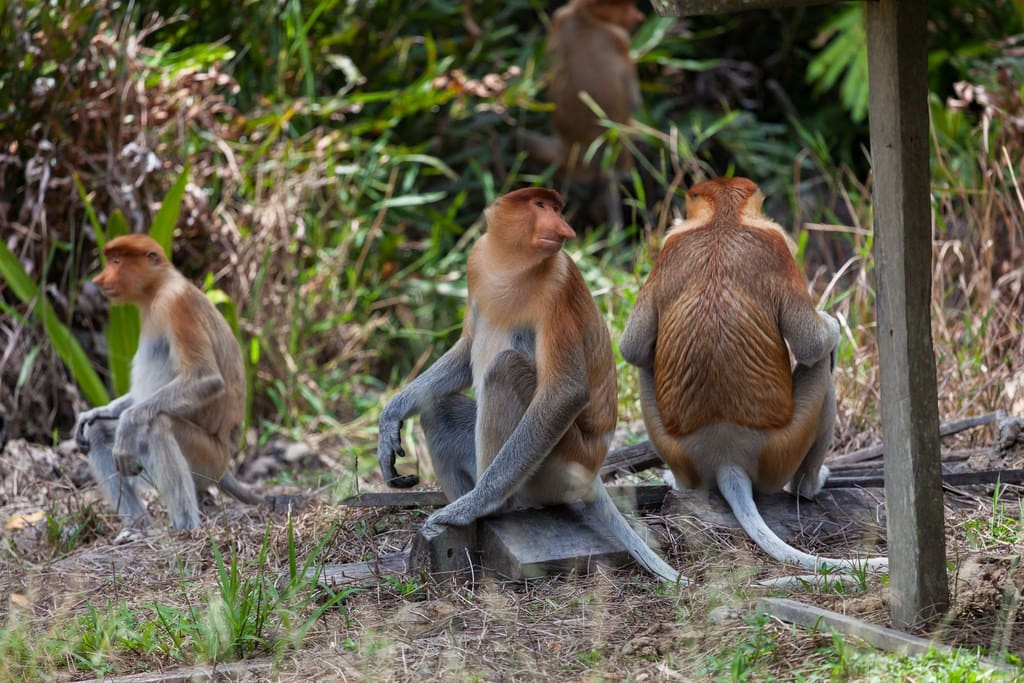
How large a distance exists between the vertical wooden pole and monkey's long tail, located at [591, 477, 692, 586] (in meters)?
0.82

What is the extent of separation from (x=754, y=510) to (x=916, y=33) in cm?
181

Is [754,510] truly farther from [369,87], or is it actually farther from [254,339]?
[369,87]

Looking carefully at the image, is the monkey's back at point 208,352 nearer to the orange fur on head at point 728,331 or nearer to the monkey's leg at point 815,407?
the orange fur on head at point 728,331

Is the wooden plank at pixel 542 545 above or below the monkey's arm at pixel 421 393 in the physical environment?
below

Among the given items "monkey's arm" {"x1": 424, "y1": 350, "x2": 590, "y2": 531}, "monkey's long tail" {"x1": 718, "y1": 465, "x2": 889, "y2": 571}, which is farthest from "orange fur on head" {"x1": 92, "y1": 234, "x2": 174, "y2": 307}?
"monkey's long tail" {"x1": 718, "y1": 465, "x2": 889, "y2": 571}

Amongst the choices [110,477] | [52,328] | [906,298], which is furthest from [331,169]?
[906,298]

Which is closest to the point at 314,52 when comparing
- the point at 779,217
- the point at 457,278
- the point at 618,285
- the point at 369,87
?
the point at 369,87

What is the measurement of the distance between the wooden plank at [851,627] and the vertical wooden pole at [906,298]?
0.14 metres

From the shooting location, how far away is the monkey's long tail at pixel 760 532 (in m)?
3.71

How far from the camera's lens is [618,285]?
273 inches

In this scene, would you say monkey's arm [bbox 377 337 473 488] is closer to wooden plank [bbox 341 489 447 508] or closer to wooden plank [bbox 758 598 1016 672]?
wooden plank [bbox 341 489 447 508]

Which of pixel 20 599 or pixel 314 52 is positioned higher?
pixel 314 52

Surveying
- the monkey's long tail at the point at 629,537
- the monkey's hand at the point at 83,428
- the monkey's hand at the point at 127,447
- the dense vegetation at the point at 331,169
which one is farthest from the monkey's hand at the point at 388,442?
the dense vegetation at the point at 331,169

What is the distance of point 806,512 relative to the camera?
14.6 ft
